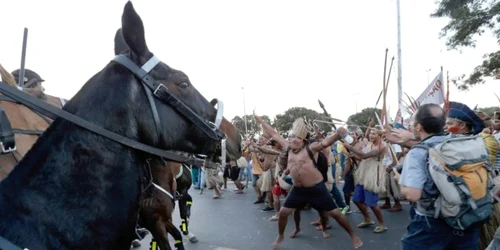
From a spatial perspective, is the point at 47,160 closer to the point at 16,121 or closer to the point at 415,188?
the point at 16,121

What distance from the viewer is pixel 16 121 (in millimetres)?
2324

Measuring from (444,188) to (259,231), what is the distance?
566 centimetres

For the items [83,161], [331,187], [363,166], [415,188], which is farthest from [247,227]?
[83,161]

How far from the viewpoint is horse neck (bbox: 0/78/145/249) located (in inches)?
58.7

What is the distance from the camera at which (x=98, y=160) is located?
1585 millimetres

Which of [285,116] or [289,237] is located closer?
[289,237]

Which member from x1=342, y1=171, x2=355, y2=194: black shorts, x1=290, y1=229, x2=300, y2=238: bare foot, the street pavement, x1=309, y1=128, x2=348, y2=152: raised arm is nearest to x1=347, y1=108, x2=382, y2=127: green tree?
x1=309, y1=128, x2=348, y2=152: raised arm

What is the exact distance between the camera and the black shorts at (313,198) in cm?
624

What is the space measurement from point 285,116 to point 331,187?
126 ft

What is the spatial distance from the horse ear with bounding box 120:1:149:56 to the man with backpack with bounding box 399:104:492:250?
2308 mm

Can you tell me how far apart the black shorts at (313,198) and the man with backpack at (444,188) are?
303cm

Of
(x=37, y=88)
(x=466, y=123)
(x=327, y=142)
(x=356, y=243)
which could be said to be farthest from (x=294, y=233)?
(x=37, y=88)

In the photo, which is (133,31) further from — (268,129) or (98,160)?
(268,129)

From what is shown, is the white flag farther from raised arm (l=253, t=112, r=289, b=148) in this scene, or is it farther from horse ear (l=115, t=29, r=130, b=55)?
horse ear (l=115, t=29, r=130, b=55)
